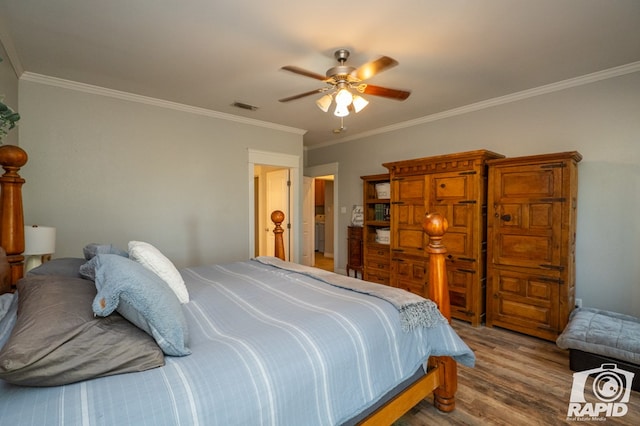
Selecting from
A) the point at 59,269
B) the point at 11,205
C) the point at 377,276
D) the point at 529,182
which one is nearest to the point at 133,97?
the point at 11,205

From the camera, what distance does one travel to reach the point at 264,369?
3.34 ft

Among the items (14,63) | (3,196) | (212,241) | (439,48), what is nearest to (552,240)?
(439,48)

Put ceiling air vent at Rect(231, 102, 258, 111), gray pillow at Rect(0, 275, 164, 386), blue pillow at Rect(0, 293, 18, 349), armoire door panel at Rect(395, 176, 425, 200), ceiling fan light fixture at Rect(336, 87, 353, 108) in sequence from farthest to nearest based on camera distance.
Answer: ceiling air vent at Rect(231, 102, 258, 111) → armoire door panel at Rect(395, 176, 425, 200) → ceiling fan light fixture at Rect(336, 87, 353, 108) → blue pillow at Rect(0, 293, 18, 349) → gray pillow at Rect(0, 275, 164, 386)

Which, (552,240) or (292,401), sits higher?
(552,240)

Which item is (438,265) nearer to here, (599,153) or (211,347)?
(211,347)

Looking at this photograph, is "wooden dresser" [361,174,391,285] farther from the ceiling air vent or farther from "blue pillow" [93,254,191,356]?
"blue pillow" [93,254,191,356]

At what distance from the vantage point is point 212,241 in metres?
4.02

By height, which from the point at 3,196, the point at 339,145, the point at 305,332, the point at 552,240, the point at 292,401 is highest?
the point at 339,145

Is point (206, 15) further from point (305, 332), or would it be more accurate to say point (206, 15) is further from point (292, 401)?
point (292, 401)

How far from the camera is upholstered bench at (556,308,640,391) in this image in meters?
2.12

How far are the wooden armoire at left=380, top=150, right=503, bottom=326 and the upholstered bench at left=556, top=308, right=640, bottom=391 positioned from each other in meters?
0.91

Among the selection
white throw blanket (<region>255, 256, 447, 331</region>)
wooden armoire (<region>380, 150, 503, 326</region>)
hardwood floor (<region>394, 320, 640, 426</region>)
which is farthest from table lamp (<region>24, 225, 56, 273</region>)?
wooden armoire (<region>380, 150, 503, 326</region>)

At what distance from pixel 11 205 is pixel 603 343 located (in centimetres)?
392

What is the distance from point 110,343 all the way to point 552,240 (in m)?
3.38
